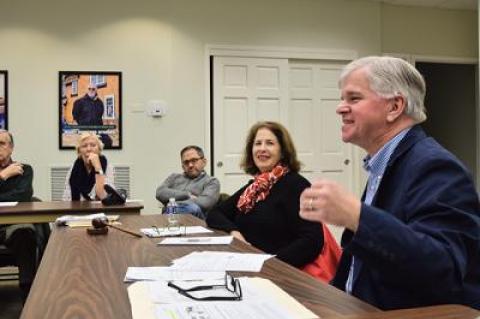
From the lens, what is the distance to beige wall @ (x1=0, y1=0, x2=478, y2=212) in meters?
5.48

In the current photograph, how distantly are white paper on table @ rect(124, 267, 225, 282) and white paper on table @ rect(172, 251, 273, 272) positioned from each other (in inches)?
2.0

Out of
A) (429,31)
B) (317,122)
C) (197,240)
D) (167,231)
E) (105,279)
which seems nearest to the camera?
(105,279)

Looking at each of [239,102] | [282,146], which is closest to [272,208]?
[282,146]

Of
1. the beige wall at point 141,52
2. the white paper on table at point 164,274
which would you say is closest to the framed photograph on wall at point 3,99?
the beige wall at point 141,52

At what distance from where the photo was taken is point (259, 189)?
2502mm

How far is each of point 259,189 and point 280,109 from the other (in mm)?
3665

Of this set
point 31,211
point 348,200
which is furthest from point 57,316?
point 31,211

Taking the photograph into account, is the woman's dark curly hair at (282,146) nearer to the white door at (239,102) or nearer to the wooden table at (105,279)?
the wooden table at (105,279)

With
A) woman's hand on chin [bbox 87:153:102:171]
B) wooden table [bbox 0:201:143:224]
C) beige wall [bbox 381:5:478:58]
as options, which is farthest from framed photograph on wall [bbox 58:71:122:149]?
beige wall [bbox 381:5:478:58]

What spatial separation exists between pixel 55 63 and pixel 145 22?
1.03 meters

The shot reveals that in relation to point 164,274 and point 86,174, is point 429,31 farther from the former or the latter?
point 164,274

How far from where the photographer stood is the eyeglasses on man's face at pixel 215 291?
1080mm

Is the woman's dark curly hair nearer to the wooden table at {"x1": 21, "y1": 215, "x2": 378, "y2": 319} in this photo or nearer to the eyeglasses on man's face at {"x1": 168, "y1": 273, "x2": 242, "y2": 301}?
the wooden table at {"x1": 21, "y1": 215, "x2": 378, "y2": 319}

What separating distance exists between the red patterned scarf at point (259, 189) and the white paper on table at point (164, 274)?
3.56 ft
